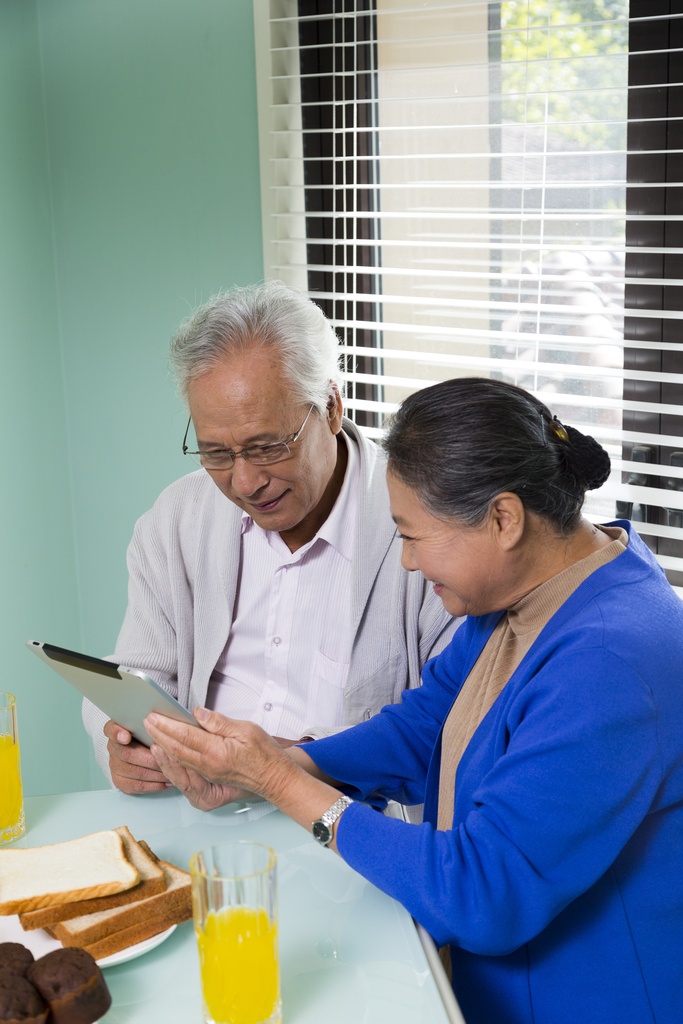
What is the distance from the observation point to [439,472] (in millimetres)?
1077

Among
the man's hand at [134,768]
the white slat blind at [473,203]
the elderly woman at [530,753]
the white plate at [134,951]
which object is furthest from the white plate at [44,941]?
the white slat blind at [473,203]

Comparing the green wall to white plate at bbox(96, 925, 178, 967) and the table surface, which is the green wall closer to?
the table surface

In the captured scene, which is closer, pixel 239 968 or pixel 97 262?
pixel 239 968

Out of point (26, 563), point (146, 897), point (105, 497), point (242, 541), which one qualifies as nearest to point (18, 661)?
point (26, 563)

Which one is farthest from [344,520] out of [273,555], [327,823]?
[327,823]

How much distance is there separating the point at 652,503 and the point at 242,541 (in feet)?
3.05

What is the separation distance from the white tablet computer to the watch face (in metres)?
0.20

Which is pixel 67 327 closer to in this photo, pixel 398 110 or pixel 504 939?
pixel 398 110

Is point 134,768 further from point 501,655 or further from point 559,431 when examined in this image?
point 559,431

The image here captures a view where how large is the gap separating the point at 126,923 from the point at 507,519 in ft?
1.99

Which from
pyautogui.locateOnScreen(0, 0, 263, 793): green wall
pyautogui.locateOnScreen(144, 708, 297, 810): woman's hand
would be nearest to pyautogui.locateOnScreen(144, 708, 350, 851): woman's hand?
pyautogui.locateOnScreen(144, 708, 297, 810): woman's hand

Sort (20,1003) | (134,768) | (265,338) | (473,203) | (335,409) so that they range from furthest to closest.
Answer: (473,203)
(335,409)
(265,338)
(134,768)
(20,1003)

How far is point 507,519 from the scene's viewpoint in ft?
3.53

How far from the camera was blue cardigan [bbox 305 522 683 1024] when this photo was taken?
0.92m
